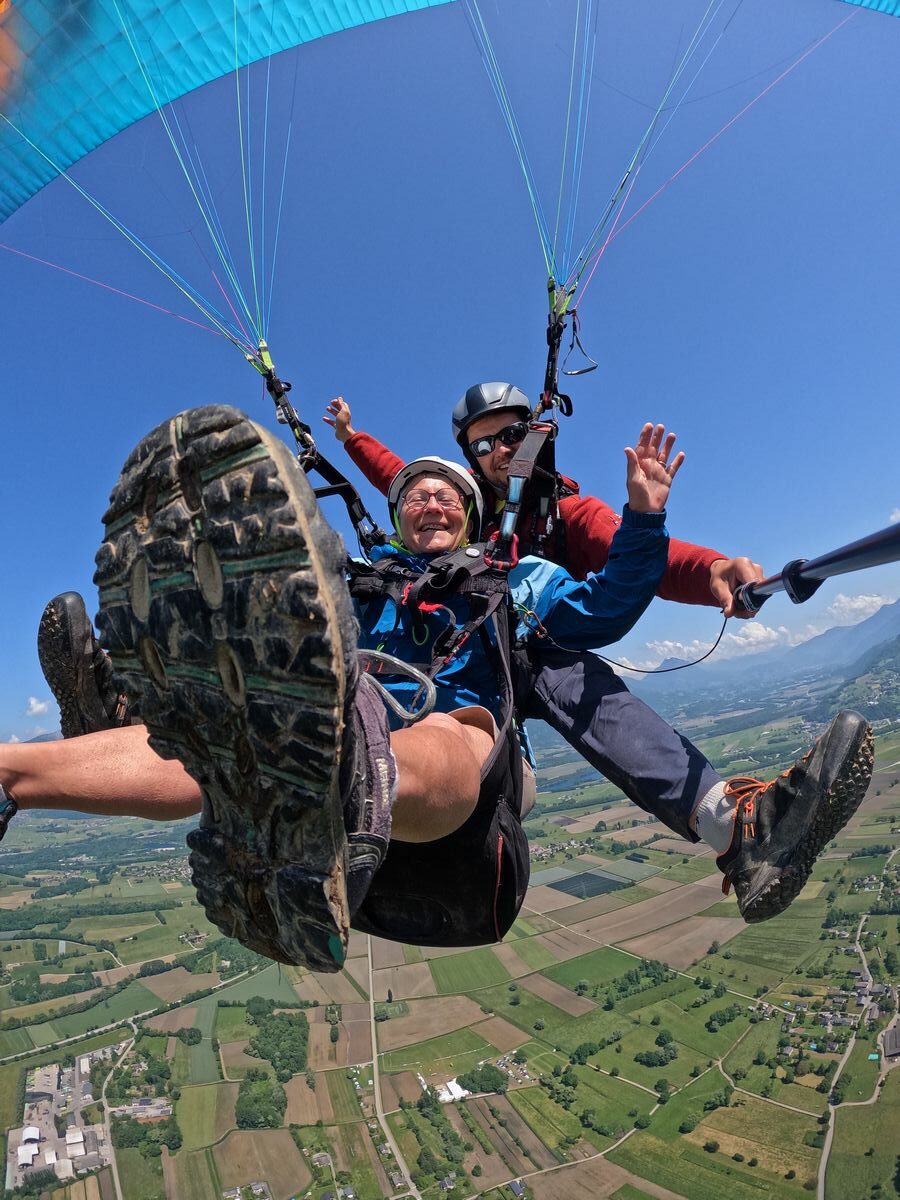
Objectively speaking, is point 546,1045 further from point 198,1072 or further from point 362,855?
point 362,855

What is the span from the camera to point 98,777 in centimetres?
162

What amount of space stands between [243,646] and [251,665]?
35mm

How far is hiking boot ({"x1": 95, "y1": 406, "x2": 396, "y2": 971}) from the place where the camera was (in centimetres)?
105

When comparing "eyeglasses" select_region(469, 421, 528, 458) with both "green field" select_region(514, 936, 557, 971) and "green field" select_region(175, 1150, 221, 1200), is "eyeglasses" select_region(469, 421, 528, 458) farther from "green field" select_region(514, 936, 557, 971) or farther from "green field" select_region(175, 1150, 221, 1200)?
"green field" select_region(514, 936, 557, 971)

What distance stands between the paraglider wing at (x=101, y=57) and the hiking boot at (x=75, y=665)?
13.8 feet

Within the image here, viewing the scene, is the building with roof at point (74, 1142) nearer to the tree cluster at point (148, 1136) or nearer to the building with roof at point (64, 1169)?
the building with roof at point (64, 1169)

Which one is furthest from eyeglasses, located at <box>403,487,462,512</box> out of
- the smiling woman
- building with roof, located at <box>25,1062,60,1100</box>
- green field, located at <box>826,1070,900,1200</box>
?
building with roof, located at <box>25,1062,60,1100</box>

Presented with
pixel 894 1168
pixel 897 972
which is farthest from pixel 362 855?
pixel 897 972

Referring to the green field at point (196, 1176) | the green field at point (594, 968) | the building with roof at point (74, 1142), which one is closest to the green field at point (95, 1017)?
the building with roof at point (74, 1142)

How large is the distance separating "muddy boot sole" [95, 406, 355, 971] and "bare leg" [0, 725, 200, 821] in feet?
1.40

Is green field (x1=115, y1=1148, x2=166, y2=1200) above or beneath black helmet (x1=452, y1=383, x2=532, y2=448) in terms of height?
beneath

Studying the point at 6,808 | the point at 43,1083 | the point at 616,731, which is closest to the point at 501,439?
the point at 616,731

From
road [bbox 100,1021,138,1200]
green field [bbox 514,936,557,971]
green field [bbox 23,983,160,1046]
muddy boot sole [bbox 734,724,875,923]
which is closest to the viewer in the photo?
muddy boot sole [bbox 734,724,875,923]

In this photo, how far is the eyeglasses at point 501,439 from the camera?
3.14m
